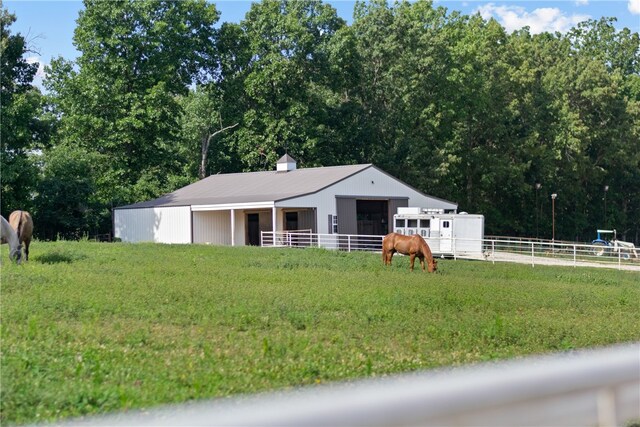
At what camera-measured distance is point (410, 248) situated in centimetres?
2319

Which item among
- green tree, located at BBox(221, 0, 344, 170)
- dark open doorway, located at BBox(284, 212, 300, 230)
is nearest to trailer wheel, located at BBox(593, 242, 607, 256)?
dark open doorway, located at BBox(284, 212, 300, 230)

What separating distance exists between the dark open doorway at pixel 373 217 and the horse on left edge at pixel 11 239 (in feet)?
74.3

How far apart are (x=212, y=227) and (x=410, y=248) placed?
17306 mm

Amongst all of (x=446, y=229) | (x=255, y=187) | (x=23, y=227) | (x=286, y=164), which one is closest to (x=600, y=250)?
(x=446, y=229)

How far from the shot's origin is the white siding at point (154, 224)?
125 ft

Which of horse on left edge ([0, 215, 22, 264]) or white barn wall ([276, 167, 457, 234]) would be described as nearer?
horse on left edge ([0, 215, 22, 264])

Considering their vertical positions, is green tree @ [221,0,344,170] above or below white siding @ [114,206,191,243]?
above

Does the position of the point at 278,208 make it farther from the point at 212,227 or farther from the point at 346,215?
the point at 212,227

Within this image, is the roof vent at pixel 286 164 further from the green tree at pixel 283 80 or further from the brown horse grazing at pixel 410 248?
the brown horse grazing at pixel 410 248

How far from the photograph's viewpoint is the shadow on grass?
19.5m

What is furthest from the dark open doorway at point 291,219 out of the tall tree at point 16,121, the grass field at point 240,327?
the grass field at point 240,327

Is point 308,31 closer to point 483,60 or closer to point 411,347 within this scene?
point 483,60

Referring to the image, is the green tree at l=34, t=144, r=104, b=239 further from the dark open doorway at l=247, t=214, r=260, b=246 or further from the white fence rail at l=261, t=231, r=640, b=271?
the white fence rail at l=261, t=231, r=640, b=271

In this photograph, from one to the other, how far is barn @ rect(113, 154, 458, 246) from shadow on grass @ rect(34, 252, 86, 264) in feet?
46.9
